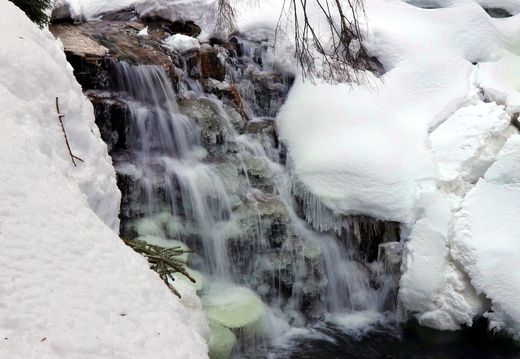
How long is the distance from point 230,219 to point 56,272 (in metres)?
3.96

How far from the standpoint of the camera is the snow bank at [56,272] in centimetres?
127

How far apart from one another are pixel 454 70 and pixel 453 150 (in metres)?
1.69

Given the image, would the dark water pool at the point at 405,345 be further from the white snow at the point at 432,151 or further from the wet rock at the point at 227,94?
the wet rock at the point at 227,94

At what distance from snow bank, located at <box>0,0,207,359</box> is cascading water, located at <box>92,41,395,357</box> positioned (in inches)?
109

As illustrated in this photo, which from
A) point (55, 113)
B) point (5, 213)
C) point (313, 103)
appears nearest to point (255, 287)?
point (313, 103)

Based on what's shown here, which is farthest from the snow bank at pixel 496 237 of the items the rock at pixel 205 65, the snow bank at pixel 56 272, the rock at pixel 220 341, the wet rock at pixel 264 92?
the snow bank at pixel 56 272

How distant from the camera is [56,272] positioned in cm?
145

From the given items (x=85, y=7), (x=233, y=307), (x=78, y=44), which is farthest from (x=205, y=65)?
(x=233, y=307)

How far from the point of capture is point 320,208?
5727mm

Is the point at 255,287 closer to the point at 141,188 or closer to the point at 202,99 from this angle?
the point at 141,188

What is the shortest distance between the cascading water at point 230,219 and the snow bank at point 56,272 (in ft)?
9.08

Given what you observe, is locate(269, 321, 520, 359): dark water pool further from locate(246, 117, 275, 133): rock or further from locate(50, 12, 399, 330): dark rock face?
locate(246, 117, 275, 133): rock

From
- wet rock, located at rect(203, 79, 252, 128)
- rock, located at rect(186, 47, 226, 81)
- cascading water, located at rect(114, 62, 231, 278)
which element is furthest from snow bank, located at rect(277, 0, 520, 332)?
cascading water, located at rect(114, 62, 231, 278)

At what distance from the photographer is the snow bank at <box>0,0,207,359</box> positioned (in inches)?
50.0
